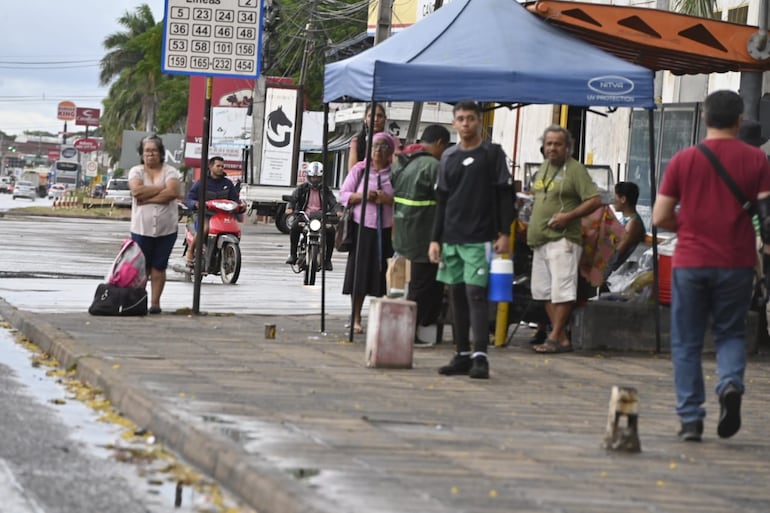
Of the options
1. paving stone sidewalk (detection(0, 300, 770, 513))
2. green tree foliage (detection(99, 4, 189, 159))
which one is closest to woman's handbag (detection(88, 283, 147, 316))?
paving stone sidewalk (detection(0, 300, 770, 513))

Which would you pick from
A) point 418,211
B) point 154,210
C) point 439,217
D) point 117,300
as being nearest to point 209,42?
point 154,210

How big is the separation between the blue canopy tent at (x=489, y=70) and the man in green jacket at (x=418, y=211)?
0.46 m

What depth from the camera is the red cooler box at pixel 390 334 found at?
40.2 feet

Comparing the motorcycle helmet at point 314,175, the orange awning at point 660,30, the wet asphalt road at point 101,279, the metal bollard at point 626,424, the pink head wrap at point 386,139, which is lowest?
the wet asphalt road at point 101,279

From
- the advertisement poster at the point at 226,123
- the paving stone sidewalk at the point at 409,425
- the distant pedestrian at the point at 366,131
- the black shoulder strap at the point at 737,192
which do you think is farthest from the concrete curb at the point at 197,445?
the advertisement poster at the point at 226,123

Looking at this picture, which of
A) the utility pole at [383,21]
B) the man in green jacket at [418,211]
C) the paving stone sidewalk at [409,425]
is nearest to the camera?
the paving stone sidewalk at [409,425]

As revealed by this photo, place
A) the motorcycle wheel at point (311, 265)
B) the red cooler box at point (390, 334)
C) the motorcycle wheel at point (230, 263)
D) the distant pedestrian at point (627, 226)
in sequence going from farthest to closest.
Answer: the motorcycle wheel at point (311, 265)
the motorcycle wheel at point (230, 263)
the distant pedestrian at point (627, 226)
the red cooler box at point (390, 334)

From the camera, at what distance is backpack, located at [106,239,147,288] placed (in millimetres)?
15883

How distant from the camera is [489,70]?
1425cm

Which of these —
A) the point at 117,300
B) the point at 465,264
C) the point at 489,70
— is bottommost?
the point at 117,300

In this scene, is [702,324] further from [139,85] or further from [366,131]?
[139,85]

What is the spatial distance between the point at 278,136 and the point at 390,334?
1730 inches

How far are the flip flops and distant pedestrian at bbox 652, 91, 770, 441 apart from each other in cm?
471

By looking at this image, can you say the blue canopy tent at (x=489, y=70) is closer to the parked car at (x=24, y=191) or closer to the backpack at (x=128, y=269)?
the backpack at (x=128, y=269)
